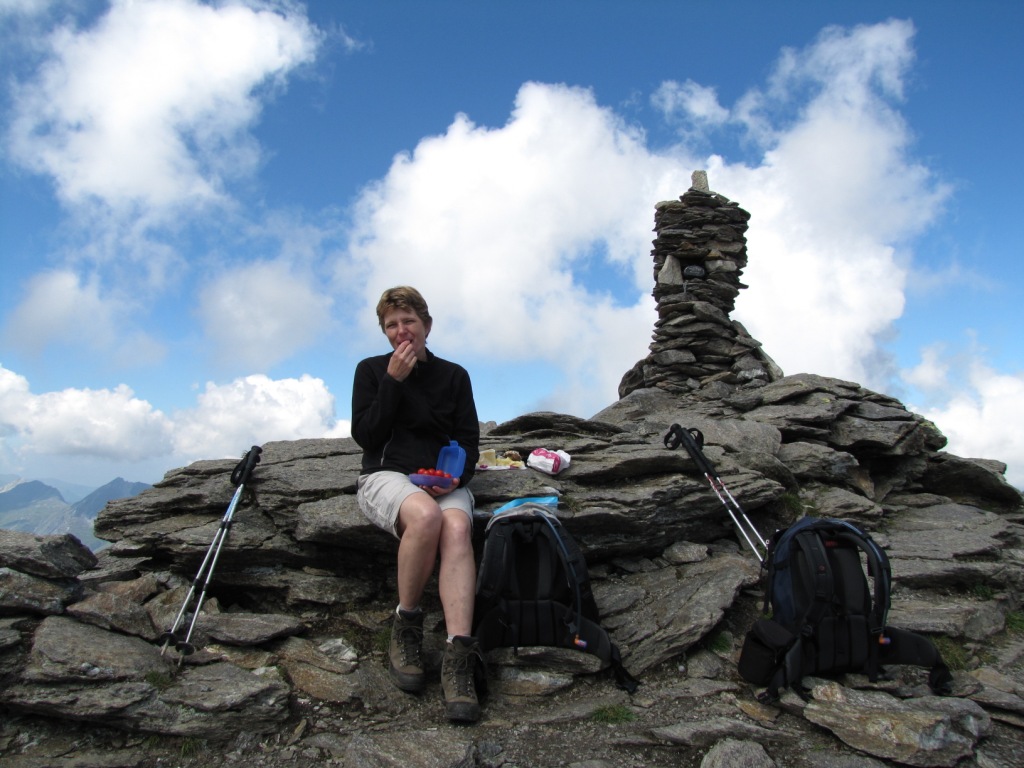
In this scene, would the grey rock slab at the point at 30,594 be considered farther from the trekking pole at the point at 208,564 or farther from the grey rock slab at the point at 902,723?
the grey rock slab at the point at 902,723

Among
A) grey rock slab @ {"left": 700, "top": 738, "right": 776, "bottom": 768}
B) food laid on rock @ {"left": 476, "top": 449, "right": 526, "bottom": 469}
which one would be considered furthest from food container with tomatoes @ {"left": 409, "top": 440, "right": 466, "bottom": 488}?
grey rock slab @ {"left": 700, "top": 738, "right": 776, "bottom": 768}

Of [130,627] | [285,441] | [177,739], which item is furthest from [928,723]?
[285,441]

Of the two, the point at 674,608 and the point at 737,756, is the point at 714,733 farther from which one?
the point at 674,608

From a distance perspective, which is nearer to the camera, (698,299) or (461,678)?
(461,678)

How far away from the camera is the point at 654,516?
28.9 feet

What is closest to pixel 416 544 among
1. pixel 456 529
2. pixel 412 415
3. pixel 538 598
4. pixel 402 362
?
pixel 456 529

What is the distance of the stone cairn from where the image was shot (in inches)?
774

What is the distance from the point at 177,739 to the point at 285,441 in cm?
603

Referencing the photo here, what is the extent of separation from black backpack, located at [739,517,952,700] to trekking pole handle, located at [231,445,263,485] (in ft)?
21.7

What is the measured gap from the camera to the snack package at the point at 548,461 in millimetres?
9453

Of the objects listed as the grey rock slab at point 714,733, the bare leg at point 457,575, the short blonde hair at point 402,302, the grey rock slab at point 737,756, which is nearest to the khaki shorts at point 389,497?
the bare leg at point 457,575

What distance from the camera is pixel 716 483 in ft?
31.6

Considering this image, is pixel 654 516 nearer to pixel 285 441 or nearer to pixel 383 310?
pixel 383 310

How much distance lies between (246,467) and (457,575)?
4.00 metres
